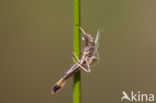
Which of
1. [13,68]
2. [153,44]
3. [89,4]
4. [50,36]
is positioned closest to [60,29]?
[50,36]

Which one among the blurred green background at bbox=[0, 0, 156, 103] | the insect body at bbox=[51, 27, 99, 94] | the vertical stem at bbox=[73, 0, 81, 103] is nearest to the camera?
the vertical stem at bbox=[73, 0, 81, 103]

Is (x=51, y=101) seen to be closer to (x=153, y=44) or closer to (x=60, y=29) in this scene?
(x=60, y=29)

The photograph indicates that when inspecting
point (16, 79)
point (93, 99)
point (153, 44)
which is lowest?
point (93, 99)

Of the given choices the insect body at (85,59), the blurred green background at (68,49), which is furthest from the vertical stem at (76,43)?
the blurred green background at (68,49)

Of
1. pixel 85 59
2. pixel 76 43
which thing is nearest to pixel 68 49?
pixel 85 59

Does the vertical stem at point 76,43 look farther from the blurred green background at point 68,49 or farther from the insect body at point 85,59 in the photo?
the blurred green background at point 68,49

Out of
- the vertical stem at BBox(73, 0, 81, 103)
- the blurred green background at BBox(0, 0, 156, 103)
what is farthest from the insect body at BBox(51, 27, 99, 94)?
the blurred green background at BBox(0, 0, 156, 103)

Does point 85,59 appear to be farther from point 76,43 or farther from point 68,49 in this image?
point 68,49

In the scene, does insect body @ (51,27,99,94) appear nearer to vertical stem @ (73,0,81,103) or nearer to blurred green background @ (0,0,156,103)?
vertical stem @ (73,0,81,103)

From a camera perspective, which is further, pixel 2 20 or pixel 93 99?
pixel 2 20
